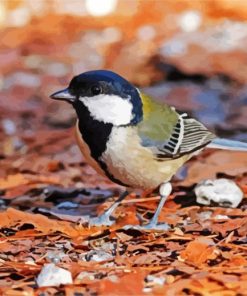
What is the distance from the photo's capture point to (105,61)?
7105mm

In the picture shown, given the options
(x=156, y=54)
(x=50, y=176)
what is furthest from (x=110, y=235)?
(x=156, y=54)

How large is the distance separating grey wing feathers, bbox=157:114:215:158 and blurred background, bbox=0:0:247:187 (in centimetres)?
75

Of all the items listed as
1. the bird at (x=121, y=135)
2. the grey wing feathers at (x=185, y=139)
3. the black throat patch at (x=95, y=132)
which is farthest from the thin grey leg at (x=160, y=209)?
the black throat patch at (x=95, y=132)

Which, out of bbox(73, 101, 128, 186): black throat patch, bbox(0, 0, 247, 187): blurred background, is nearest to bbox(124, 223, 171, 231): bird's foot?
bbox(73, 101, 128, 186): black throat patch

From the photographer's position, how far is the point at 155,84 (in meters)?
6.61

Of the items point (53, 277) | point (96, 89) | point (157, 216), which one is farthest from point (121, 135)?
point (53, 277)

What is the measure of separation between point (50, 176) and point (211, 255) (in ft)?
5.22

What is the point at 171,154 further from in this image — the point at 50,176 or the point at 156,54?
the point at 156,54

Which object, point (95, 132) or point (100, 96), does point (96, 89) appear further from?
point (95, 132)

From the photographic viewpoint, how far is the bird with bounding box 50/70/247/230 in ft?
12.2

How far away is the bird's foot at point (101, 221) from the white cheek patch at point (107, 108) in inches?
18.0

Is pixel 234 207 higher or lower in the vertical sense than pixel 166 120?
lower

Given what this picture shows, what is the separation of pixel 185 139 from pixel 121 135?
47 centimetres

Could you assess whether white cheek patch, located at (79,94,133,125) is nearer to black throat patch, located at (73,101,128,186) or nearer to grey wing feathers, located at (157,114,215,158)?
black throat patch, located at (73,101,128,186)
